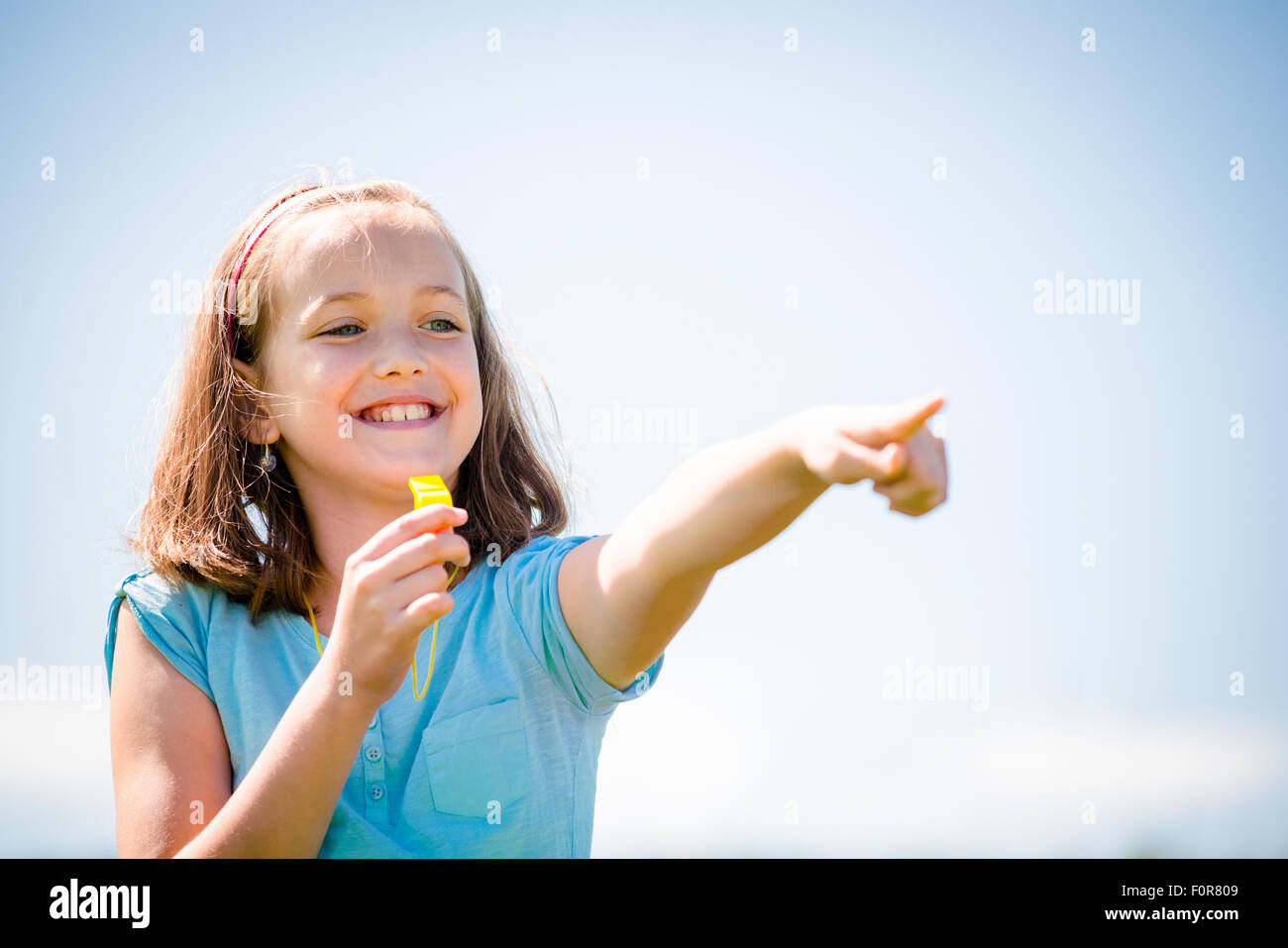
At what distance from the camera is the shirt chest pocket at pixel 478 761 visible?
2268 mm

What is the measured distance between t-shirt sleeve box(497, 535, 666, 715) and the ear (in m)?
0.67

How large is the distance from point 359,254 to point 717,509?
1100 mm

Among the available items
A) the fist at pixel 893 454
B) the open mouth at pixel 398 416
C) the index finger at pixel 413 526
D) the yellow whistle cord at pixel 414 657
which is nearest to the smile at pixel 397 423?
the open mouth at pixel 398 416

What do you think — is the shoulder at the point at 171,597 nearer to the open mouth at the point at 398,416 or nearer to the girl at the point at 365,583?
the girl at the point at 365,583

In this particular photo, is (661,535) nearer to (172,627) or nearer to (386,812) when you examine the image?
(386,812)

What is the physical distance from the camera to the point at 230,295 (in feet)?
8.98

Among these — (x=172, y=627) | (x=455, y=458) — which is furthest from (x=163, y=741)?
(x=455, y=458)

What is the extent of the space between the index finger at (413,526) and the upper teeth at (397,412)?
52 cm

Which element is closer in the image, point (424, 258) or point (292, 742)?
point (292, 742)

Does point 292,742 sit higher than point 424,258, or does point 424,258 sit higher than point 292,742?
point 424,258

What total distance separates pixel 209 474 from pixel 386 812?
3.04 feet

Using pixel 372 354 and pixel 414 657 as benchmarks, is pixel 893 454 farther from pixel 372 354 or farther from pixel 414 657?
pixel 372 354
